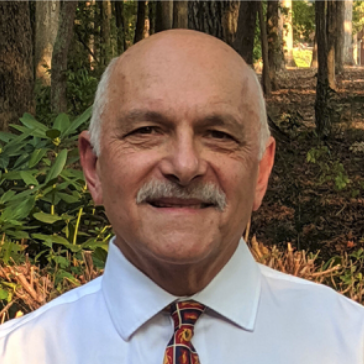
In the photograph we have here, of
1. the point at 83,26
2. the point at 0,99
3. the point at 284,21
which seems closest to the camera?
the point at 0,99

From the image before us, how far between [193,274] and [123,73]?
1.94 feet

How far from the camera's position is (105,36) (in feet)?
35.7

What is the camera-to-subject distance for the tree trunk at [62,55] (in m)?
5.51

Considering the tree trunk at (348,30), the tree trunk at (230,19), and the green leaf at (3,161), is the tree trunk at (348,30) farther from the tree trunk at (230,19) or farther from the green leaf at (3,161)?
the green leaf at (3,161)

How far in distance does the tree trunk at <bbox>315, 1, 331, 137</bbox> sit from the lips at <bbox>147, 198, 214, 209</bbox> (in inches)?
221

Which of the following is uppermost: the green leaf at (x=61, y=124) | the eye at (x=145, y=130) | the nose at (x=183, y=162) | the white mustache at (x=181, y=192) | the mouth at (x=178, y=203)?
the eye at (x=145, y=130)

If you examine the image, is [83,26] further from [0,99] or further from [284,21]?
[284,21]

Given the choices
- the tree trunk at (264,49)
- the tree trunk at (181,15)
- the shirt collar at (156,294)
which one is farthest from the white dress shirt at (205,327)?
the tree trunk at (264,49)

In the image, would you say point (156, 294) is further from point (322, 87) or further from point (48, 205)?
point (322, 87)

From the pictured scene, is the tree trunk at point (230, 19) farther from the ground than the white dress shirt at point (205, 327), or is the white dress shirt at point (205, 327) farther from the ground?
the tree trunk at point (230, 19)

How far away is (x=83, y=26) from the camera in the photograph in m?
10.5

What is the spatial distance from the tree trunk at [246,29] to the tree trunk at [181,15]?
64cm

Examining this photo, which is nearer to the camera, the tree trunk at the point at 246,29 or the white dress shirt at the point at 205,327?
the white dress shirt at the point at 205,327

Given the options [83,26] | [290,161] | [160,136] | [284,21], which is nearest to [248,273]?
[160,136]
